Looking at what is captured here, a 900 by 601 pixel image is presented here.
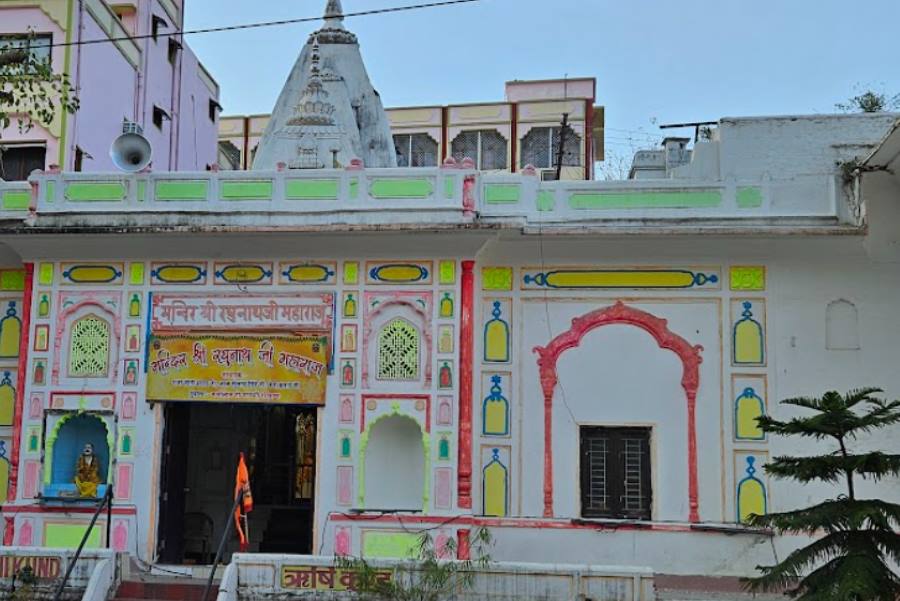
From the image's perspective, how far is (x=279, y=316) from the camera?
42.1 feet

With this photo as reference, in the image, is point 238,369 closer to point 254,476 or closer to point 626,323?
point 626,323

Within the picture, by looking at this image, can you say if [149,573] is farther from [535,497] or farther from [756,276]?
[756,276]

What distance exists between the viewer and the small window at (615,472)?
41.7 feet

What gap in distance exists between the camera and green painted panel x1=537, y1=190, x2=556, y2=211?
1312 cm

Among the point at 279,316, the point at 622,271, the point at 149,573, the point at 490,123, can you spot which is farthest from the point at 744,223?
the point at 490,123

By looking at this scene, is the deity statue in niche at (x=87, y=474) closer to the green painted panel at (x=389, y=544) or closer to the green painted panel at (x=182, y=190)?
the green painted panel at (x=182, y=190)

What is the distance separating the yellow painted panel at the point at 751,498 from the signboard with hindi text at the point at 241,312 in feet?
17.5

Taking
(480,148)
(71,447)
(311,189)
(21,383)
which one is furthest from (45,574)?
(480,148)

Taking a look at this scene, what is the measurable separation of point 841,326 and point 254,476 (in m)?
9.93

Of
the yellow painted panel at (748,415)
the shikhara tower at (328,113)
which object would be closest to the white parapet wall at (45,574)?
the shikhara tower at (328,113)

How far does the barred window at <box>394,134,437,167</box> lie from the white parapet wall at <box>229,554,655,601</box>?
85.0ft

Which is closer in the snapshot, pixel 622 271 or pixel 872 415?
pixel 872 415

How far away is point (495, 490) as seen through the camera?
12.8 m

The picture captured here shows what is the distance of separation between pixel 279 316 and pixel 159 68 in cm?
1332
